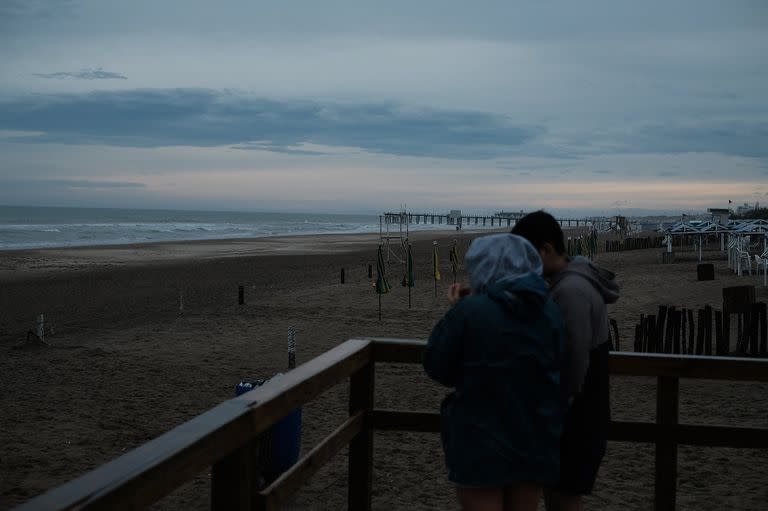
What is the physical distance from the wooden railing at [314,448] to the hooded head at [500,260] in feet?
2.25

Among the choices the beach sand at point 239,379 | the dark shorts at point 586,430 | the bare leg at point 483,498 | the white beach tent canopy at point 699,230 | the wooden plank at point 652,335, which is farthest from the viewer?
the white beach tent canopy at point 699,230

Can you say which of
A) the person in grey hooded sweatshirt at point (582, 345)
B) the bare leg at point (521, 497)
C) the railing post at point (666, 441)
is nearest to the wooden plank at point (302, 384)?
the bare leg at point (521, 497)

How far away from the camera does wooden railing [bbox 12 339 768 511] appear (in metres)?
1.60

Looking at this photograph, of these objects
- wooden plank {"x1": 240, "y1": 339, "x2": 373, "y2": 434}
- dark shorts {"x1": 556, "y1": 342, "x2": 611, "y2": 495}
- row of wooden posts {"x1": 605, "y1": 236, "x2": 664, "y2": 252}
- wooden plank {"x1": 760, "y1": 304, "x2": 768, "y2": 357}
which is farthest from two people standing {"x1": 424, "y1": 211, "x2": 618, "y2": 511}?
row of wooden posts {"x1": 605, "y1": 236, "x2": 664, "y2": 252}

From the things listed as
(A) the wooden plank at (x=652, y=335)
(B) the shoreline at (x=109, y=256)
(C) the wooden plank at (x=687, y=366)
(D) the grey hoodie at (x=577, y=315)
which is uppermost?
(D) the grey hoodie at (x=577, y=315)

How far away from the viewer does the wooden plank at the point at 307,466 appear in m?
2.33

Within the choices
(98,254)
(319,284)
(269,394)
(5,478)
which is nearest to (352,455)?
(269,394)

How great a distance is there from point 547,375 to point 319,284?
2054cm

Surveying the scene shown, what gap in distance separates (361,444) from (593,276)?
134cm

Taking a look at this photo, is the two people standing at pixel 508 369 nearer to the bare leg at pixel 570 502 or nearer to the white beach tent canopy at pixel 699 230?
the bare leg at pixel 570 502

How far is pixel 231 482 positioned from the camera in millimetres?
2068

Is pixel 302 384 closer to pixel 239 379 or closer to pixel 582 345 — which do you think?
pixel 582 345

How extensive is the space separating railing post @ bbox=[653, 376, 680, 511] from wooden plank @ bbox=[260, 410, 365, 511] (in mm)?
1216

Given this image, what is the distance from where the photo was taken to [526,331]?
219 centimetres
